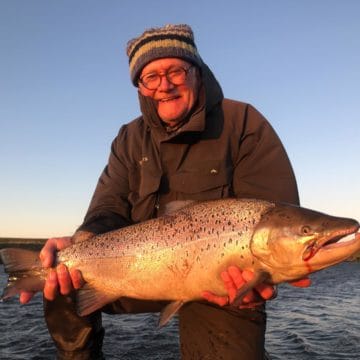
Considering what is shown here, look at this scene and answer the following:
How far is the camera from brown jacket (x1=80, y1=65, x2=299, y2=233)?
5.11 meters

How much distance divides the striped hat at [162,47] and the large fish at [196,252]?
5.99ft

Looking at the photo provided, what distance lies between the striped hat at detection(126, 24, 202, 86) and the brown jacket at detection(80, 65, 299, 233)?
0.32 metres

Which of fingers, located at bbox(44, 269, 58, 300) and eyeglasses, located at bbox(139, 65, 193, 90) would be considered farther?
eyeglasses, located at bbox(139, 65, 193, 90)

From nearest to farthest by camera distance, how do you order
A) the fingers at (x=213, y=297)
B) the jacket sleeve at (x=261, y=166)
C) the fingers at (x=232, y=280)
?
1. the fingers at (x=232, y=280)
2. the fingers at (x=213, y=297)
3. the jacket sleeve at (x=261, y=166)

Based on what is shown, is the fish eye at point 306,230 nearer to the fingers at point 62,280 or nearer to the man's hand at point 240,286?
the man's hand at point 240,286

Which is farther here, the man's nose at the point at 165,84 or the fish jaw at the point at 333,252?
the man's nose at the point at 165,84

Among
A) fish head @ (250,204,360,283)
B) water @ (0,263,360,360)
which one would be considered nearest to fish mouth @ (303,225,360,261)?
fish head @ (250,204,360,283)

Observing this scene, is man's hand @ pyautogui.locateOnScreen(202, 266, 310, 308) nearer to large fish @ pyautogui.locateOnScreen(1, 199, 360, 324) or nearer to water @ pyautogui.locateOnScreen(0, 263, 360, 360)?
large fish @ pyautogui.locateOnScreen(1, 199, 360, 324)

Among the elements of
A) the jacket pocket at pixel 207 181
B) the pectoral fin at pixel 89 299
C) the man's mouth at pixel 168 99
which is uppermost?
the man's mouth at pixel 168 99

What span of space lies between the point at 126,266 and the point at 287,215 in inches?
65.0

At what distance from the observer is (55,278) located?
4637 millimetres

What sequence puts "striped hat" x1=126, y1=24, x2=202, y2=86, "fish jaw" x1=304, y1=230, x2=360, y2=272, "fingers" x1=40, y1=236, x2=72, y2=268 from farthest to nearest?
1. "striped hat" x1=126, y1=24, x2=202, y2=86
2. "fingers" x1=40, y1=236, x2=72, y2=268
3. "fish jaw" x1=304, y1=230, x2=360, y2=272

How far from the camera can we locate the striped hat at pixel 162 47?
5.23 metres

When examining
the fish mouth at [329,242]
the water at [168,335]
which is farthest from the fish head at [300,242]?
the water at [168,335]
